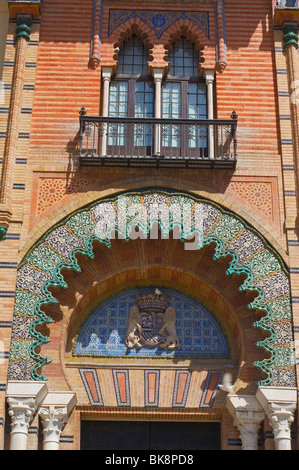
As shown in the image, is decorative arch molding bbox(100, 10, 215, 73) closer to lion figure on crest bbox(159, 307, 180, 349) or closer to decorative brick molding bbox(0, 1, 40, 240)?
decorative brick molding bbox(0, 1, 40, 240)

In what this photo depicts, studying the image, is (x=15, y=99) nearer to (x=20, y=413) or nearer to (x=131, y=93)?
(x=131, y=93)

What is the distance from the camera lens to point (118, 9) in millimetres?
11938

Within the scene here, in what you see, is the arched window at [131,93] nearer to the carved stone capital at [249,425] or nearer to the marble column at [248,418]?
the marble column at [248,418]

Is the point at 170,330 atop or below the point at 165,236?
below

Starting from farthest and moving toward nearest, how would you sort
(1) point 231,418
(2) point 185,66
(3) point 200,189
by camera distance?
(2) point 185,66 < (3) point 200,189 < (1) point 231,418

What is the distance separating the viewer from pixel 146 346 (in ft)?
34.7

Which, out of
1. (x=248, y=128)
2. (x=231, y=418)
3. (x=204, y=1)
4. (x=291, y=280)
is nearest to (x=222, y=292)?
(x=291, y=280)

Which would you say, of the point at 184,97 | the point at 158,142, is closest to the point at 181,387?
the point at 158,142

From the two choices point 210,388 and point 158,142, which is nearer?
point 210,388

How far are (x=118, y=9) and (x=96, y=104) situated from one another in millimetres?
1717

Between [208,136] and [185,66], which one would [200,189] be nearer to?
[208,136]

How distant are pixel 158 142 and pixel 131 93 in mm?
1071

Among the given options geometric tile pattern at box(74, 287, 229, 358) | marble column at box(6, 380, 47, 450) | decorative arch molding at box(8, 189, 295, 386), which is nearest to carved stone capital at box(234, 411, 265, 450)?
decorative arch molding at box(8, 189, 295, 386)

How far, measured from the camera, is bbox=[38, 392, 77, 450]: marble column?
958cm
